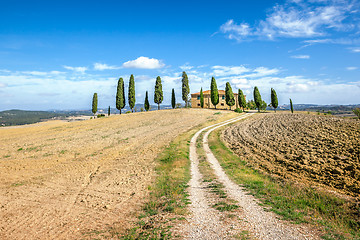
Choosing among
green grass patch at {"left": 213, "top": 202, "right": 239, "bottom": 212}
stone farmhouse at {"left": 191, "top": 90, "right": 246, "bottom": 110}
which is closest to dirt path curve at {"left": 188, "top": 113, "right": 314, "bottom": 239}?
green grass patch at {"left": 213, "top": 202, "right": 239, "bottom": 212}

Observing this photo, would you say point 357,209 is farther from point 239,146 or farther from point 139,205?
point 239,146

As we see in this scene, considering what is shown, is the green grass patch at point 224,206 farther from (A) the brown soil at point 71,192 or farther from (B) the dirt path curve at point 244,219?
(A) the brown soil at point 71,192

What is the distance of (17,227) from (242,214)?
406 inches

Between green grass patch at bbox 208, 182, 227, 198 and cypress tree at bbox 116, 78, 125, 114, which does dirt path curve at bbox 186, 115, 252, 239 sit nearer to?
green grass patch at bbox 208, 182, 227, 198

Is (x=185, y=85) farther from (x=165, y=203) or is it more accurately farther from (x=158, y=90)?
(x=165, y=203)

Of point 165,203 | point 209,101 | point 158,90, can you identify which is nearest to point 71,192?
point 165,203

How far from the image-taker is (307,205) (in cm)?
971

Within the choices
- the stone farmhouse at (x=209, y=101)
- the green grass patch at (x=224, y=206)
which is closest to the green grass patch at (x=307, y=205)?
the green grass patch at (x=224, y=206)

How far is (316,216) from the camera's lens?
27.9 ft

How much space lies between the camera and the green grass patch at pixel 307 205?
7.66 metres

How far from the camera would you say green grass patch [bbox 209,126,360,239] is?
7.66m

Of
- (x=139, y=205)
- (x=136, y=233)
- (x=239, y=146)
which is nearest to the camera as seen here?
(x=136, y=233)

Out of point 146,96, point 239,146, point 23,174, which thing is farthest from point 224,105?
point 23,174

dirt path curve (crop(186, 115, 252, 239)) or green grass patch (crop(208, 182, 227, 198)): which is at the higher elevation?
dirt path curve (crop(186, 115, 252, 239))
